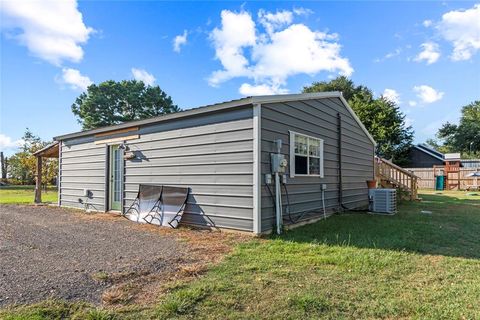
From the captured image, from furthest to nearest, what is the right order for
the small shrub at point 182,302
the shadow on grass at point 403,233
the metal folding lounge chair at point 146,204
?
the metal folding lounge chair at point 146,204 → the shadow on grass at point 403,233 → the small shrub at point 182,302

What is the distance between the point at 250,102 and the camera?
5113mm

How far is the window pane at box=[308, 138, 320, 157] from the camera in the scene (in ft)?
22.8

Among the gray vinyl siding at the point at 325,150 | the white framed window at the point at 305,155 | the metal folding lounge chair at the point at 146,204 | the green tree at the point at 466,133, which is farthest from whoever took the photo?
the green tree at the point at 466,133

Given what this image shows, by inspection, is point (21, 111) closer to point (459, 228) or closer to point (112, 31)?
point (112, 31)

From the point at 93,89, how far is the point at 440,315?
32.9 m

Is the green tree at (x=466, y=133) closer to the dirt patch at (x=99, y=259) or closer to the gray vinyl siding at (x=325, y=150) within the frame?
the gray vinyl siding at (x=325, y=150)

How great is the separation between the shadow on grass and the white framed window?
116 cm

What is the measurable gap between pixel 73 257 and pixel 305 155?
4785mm

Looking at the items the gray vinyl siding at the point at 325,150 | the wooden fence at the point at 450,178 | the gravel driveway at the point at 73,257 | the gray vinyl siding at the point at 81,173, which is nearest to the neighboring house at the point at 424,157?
the wooden fence at the point at 450,178

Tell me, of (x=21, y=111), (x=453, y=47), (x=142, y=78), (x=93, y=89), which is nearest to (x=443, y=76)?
(x=453, y=47)

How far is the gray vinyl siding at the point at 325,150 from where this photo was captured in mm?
5398

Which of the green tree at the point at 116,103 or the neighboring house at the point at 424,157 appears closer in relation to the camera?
the neighboring house at the point at 424,157

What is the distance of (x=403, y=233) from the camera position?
5.41 metres

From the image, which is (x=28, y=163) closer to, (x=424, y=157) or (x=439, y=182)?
(x=439, y=182)
